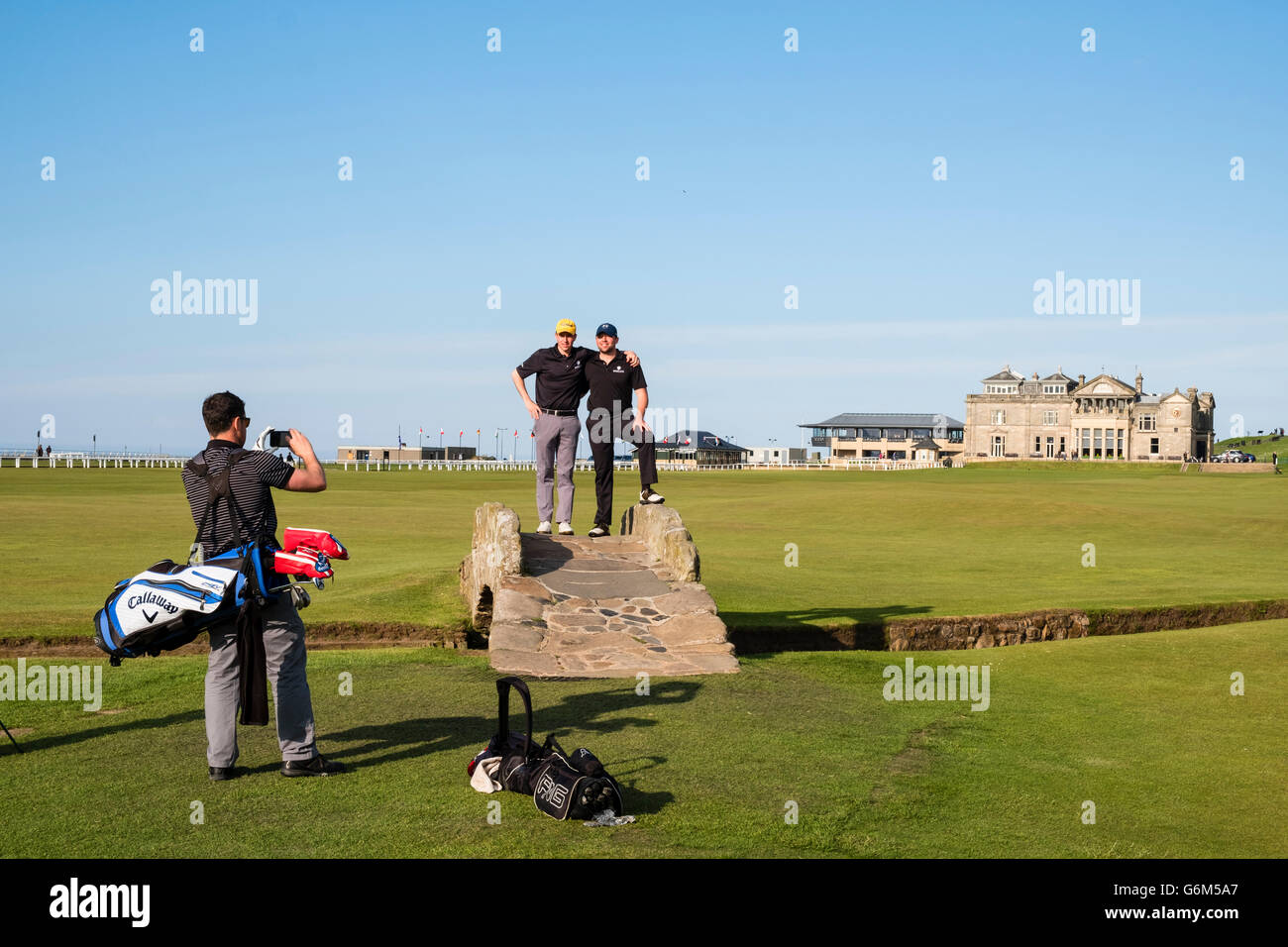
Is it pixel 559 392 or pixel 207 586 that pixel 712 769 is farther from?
pixel 559 392

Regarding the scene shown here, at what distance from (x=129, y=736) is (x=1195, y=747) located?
30.4 ft

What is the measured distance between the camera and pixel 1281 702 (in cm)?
1178

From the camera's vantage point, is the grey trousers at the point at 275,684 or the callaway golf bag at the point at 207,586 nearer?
the callaway golf bag at the point at 207,586

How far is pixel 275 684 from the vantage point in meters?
8.35

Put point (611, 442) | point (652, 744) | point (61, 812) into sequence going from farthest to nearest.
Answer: point (611, 442)
point (652, 744)
point (61, 812)

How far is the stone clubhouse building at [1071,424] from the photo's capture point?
143 metres

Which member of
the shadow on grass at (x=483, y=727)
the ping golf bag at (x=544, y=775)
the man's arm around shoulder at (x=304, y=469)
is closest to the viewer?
the ping golf bag at (x=544, y=775)

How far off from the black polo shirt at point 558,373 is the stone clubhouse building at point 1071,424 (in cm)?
13314

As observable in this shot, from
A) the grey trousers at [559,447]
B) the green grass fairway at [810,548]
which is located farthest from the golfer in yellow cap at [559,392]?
the green grass fairway at [810,548]

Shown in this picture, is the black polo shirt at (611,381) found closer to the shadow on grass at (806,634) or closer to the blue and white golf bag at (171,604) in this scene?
the shadow on grass at (806,634)

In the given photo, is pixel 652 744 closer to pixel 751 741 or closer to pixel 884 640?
pixel 751 741

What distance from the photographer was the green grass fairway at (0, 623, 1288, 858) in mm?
7062
